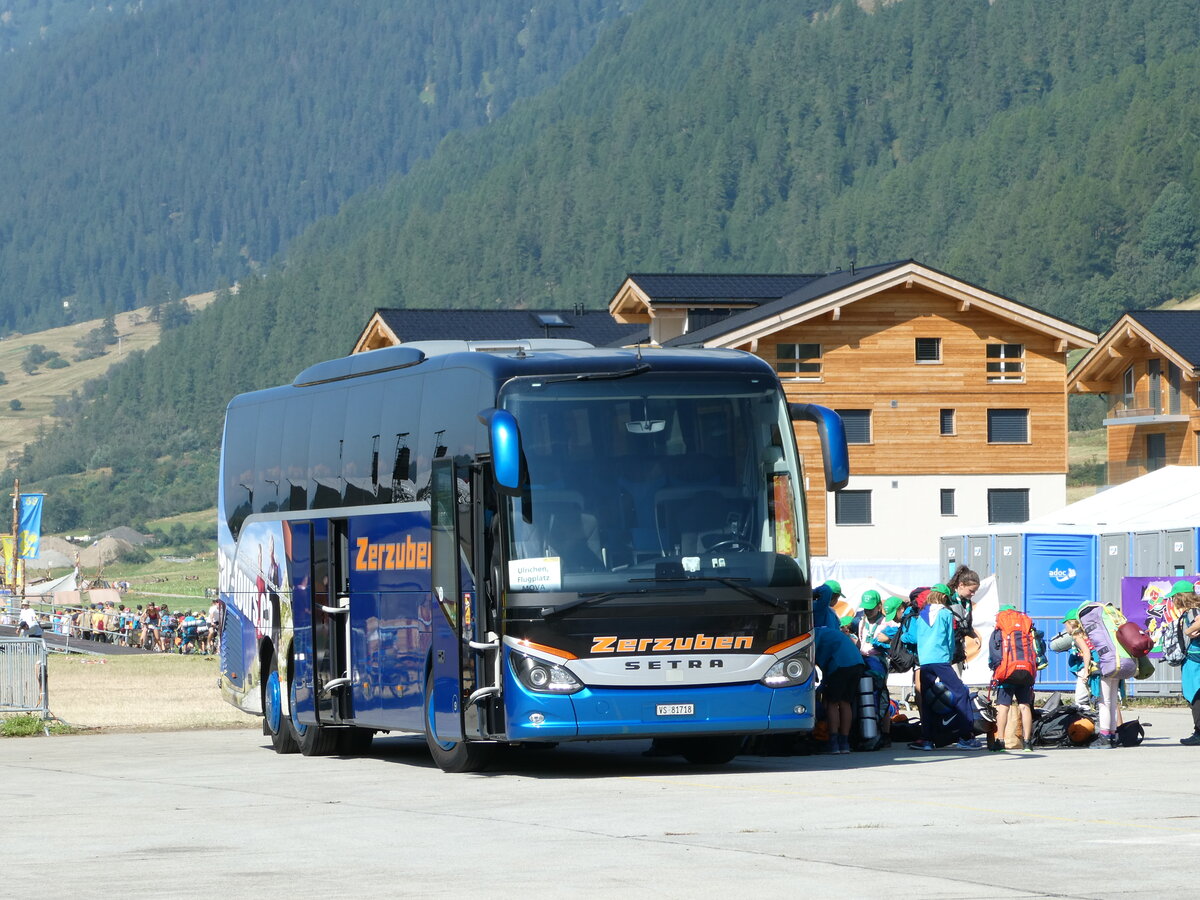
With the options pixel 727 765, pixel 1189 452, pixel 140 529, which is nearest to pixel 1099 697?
pixel 727 765

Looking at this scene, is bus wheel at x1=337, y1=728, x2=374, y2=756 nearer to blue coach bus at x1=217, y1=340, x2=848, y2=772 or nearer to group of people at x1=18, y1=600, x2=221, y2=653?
blue coach bus at x1=217, y1=340, x2=848, y2=772

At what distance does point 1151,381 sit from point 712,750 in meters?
59.3

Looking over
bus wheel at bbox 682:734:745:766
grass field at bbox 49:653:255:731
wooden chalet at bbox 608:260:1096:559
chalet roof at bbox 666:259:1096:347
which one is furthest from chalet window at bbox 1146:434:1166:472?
bus wheel at bbox 682:734:745:766

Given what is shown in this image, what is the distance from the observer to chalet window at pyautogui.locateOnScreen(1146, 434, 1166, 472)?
254 feet

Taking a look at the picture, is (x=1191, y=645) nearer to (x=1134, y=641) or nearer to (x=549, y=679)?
(x=1134, y=641)

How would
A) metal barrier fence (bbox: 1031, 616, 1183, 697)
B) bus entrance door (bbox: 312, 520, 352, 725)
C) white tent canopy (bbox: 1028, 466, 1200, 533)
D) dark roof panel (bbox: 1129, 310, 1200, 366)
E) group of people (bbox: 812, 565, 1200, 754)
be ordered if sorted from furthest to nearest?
dark roof panel (bbox: 1129, 310, 1200, 366)
white tent canopy (bbox: 1028, 466, 1200, 533)
metal barrier fence (bbox: 1031, 616, 1183, 697)
bus entrance door (bbox: 312, 520, 352, 725)
group of people (bbox: 812, 565, 1200, 754)

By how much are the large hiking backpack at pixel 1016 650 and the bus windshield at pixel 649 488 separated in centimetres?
291

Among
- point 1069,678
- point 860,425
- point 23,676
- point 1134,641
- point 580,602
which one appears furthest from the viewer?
point 860,425

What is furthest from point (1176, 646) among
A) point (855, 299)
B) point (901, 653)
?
point (855, 299)

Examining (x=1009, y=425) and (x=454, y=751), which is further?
(x=1009, y=425)

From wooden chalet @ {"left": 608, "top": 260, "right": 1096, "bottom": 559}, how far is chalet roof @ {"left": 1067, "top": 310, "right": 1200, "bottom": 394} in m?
4.35

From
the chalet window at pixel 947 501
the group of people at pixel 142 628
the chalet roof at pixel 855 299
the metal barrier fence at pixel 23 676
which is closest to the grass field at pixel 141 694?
the metal barrier fence at pixel 23 676

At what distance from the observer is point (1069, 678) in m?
29.7

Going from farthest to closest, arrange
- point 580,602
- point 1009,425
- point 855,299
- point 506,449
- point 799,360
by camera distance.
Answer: point 1009,425, point 799,360, point 855,299, point 580,602, point 506,449
